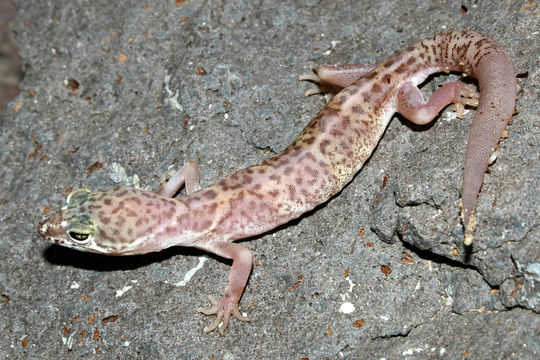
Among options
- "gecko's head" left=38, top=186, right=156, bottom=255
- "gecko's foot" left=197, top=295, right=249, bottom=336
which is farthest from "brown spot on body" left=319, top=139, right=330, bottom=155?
"gecko's head" left=38, top=186, right=156, bottom=255

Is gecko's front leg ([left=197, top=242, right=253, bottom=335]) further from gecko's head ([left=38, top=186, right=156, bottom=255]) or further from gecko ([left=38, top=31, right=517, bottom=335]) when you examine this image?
gecko's head ([left=38, top=186, right=156, bottom=255])

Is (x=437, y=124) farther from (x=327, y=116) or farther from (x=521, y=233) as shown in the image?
(x=521, y=233)

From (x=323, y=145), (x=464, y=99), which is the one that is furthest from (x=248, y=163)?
(x=464, y=99)

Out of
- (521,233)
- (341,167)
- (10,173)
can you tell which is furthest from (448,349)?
(10,173)

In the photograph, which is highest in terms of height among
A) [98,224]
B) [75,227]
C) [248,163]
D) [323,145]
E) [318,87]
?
[318,87]

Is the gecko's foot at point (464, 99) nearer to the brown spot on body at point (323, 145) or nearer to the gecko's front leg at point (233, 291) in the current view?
the brown spot on body at point (323, 145)

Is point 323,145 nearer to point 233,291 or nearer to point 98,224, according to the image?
point 233,291

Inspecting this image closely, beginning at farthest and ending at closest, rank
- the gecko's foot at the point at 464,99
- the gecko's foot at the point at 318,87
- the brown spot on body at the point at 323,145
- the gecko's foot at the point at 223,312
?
1. the gecko's foot at the point at 318,87
2. the brown spot on body at the point at 323,145
3. the gecko's foot at the point at 464,99
4. the gecko's foot at the point at 223,312

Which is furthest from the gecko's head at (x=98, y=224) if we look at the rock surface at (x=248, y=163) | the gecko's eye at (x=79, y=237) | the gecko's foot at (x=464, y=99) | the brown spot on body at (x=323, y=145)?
the gecko's foot at (x=464, y=99)
